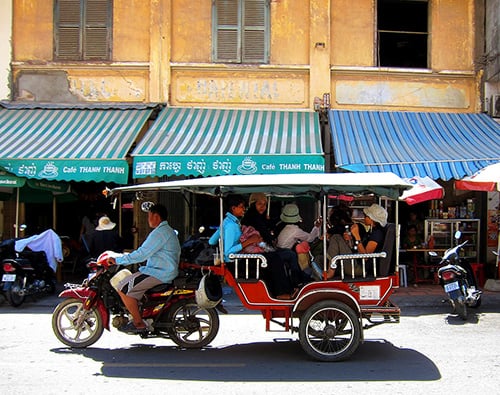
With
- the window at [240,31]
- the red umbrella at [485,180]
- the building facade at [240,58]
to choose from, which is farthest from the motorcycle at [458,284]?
the window at [240,31]

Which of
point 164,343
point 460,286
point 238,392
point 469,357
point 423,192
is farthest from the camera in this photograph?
point 423,192

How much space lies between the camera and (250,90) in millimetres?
12406

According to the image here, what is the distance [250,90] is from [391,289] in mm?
7139

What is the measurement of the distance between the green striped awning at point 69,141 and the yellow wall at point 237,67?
0.62 metres

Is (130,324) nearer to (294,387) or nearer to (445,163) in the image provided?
(294,387)

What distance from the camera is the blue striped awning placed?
33.9 feet

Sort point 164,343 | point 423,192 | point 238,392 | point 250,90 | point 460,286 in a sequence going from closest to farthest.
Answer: point 238,392 < point 164,343 < point 460,286 < point 423,192 < point 250,90

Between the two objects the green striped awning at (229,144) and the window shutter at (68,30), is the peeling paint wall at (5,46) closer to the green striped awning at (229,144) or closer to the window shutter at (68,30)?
the window shutter at (68,30)

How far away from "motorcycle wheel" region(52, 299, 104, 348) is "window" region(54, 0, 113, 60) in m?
7.51

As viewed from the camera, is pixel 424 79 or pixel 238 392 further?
pixel 424 79

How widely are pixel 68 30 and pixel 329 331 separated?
9.71 meters

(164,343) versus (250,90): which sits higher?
(250,90)

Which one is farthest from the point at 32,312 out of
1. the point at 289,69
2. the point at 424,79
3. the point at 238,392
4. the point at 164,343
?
the point at 424,79

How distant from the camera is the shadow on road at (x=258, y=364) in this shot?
5520 millimetres
